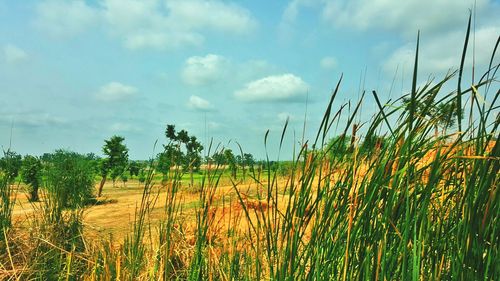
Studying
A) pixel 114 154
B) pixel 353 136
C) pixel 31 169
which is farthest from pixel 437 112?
pixel 114 154

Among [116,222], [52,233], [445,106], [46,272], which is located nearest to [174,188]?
[445,106]

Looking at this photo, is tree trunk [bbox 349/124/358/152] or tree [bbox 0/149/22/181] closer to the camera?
tree trunk [bbox 349/124/358/152]

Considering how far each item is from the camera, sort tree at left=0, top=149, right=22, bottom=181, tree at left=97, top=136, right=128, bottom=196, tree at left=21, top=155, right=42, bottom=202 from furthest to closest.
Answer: tree at left=97, top=136, right=128, bottom=196 < tree at left=21, top=155, right=42, bottom=202 < tree at left=0, top=149, right=22, bottom=181

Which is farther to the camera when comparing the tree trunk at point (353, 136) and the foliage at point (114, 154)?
the foliage at point (114, 154)

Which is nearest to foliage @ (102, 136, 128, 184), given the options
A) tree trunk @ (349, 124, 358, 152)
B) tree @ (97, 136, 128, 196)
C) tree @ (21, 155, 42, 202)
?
tree @ (97, 136, 128, 196)

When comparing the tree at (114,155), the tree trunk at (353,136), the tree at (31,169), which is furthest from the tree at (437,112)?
the tree at (114,155)

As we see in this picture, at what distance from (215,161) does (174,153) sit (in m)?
0.45

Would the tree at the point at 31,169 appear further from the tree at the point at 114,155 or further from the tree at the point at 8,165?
the tree at the point at 8,165

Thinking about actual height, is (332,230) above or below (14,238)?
above

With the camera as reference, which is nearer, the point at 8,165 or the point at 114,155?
the point at 8,165

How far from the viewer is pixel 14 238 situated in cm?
415

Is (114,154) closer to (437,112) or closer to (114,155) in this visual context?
(114,155)

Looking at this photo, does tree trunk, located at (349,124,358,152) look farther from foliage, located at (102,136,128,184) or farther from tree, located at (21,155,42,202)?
foliage, located at (102,136,128,184)

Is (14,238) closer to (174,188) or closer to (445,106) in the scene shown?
(174,188)
